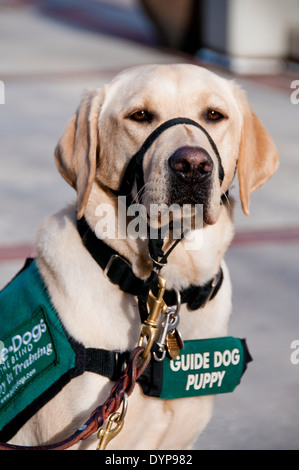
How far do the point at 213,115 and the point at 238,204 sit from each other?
0.72 meters

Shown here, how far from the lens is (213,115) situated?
2.77 meters

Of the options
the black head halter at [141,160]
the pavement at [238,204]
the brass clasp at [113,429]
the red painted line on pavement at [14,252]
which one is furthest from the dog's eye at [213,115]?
the red painted line on pavement at [14,252]

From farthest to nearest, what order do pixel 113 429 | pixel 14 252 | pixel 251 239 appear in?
pixel 251 239
pixel 14 252
pixel 113 429

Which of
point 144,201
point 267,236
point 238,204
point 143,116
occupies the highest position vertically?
point 143,116

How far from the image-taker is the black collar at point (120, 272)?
2613 mm

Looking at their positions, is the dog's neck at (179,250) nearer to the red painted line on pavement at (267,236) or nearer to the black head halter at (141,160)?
the black head halter at (141,160)

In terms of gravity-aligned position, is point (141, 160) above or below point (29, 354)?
above

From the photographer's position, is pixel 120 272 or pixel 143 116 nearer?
pixel 120 272

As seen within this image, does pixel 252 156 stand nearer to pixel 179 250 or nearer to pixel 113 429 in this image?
pixel 179 250

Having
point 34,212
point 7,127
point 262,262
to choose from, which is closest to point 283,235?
point 262,262

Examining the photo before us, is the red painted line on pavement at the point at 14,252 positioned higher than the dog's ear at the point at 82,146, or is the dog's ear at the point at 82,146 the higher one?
the dog's ear at the point at 82,146

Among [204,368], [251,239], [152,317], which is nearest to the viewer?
[152,317]

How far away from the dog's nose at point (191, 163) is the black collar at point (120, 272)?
0.38m

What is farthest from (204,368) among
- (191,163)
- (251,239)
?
(251,239)
